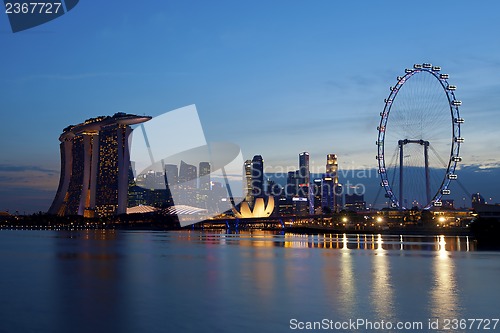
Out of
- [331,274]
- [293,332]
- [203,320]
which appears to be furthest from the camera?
[331,274]

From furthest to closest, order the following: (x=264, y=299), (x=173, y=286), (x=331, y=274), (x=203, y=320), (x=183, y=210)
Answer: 1. (x=183, y=210)
2. (x=331, y=274)
3. (x=173, y=286)
4. (x=264, y=299)
5. (x=203, y=320)

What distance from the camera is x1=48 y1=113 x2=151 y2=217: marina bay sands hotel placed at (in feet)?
525

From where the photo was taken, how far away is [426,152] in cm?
8381

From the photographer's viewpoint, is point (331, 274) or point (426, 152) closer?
point (331, 274)

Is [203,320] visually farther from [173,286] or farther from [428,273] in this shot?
[428,273]

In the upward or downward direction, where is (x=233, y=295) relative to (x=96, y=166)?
downward

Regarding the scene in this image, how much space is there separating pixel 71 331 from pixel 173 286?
31.3 ft

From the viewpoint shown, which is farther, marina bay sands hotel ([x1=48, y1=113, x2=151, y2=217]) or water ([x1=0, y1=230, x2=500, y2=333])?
marina bay sands hotel ([x1=48, y1=113, x2=151, y2=217])

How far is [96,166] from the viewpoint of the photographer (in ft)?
542

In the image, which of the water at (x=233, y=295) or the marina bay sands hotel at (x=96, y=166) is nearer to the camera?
the water at (x=233, y=295)

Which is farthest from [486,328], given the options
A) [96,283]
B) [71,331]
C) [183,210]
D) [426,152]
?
[183,210]

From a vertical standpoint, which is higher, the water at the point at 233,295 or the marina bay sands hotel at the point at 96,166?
the marina bay sands hotel at the point at 96,166

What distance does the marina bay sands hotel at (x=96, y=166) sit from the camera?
160 m

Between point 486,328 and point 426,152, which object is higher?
point 426,152
